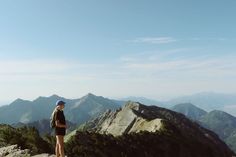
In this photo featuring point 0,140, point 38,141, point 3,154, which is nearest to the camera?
point 3,154

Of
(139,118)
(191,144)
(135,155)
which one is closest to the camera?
(135,155)

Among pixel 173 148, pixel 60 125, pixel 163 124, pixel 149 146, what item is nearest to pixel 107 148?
pixel 149 146

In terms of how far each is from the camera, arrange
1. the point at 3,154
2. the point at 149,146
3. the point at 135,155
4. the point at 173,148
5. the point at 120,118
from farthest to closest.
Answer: the point at 120,118 → the point at 173,148 → the point at 149,146 → the point at 135,155 → the point at 3,154

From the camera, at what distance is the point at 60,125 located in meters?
21.7

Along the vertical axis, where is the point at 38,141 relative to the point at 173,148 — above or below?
above

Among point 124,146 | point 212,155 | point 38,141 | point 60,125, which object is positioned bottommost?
point 212,155

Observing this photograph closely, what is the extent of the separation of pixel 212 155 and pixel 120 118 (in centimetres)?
4298

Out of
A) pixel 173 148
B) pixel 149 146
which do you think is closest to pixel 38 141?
pixel 149 146

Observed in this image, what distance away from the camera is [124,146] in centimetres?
9588

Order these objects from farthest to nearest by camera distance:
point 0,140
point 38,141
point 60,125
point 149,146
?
point 149,146
point 38,141
point 0,140
point 60,125

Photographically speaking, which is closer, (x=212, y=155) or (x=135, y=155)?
(x=135, y=155)

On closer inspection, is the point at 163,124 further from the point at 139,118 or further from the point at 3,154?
the point at 3,154

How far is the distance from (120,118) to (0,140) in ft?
395

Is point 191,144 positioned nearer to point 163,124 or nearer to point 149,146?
point 163,124
